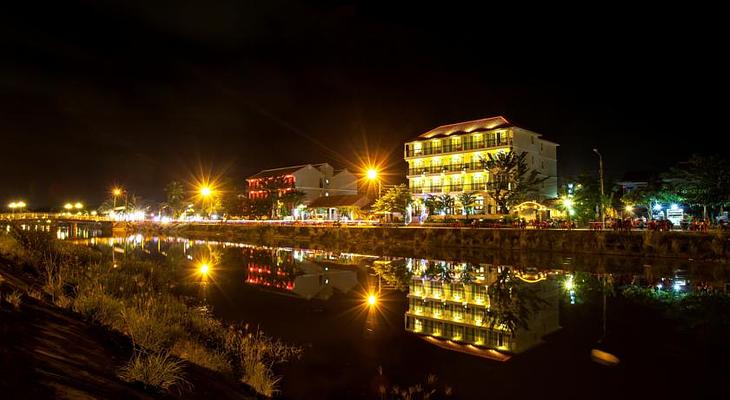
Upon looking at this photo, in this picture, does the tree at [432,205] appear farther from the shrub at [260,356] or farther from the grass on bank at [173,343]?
the shrub at [260,356]

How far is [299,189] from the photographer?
7806 cm

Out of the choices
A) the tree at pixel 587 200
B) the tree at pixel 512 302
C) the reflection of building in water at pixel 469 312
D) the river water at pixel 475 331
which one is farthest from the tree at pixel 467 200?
the tree at pixel 512 302

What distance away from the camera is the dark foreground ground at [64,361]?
14.8 feet

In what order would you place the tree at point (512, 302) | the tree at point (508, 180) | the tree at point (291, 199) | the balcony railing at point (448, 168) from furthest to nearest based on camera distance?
1. the tree at point (291, 199)
2. the balcony railing at point (448, 168)
3. the tree at point (508, 180)
4. the tree at point (512, 302)

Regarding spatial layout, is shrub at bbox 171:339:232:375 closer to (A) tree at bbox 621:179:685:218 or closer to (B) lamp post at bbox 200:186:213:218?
(A) tree at bbox 621:179:685:218

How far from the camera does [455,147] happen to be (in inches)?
2309

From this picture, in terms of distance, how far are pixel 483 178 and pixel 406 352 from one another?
153 ft

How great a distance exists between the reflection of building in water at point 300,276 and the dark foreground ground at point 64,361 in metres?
11.8

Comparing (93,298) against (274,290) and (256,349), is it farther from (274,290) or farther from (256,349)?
(274,290)

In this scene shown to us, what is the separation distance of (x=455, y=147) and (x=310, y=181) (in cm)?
2972

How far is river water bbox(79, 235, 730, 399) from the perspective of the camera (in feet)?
30.7

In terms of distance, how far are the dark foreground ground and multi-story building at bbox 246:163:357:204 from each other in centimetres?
6870

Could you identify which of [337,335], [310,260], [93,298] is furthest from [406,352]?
[310,260]

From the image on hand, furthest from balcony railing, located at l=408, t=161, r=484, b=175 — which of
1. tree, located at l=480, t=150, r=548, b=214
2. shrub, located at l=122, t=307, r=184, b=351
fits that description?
shrub, located at l=122, t=307, r=184, b=351
